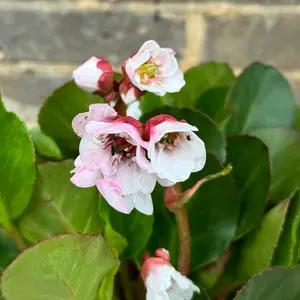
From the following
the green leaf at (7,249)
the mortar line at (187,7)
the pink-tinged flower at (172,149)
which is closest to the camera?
the pink-tinged flower at (172,149)

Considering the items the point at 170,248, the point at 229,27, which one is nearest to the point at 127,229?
the point at 170,248

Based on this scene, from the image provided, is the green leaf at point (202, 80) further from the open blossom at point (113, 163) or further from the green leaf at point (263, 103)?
the open blossom at point (113, 163)

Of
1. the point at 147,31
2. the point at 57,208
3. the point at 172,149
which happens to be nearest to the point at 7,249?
→ the point at 57,208

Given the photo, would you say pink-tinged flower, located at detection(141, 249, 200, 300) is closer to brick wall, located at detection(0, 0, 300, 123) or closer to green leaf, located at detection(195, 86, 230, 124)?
green leaf, located at detection(195, 86, 230, 124)

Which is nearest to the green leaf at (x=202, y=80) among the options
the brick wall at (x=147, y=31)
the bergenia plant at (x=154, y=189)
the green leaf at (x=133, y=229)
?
the bergenia plant at (x=154, y=189)

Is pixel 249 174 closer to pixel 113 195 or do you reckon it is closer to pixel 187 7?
pixel 113 195

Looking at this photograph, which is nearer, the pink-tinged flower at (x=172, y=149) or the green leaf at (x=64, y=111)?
the pink-tinged flower at (x=172, y=149)
